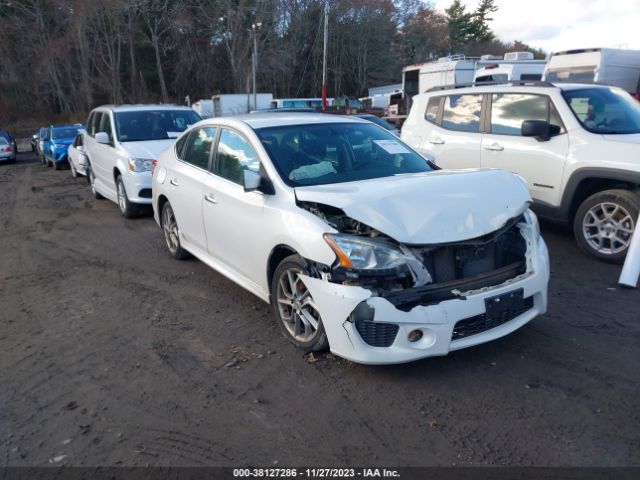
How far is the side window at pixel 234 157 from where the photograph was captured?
4715 mm

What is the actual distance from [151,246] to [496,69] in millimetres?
15638

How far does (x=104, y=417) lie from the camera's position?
336 cm

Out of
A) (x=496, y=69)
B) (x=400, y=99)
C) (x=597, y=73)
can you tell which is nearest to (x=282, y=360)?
(x=597, y=73)

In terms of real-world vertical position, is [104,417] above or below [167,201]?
below

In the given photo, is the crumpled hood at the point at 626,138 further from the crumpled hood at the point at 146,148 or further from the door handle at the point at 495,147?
the crumpled hood at the point at 146,148

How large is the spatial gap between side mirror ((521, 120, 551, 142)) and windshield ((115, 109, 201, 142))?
618 cm

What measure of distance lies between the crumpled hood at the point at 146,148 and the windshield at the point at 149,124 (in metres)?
0.22

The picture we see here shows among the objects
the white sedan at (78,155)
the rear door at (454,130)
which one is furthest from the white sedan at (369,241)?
the white sedan at (78,155)

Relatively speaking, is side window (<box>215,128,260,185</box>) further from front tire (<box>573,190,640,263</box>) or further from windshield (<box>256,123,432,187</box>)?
front tire (<box>573,190,640,263</box>)

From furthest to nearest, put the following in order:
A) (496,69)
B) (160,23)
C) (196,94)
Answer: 1. (196,94)
2. (160,23)
3. (496,69)

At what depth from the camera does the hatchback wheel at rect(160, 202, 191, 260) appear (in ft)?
20.9

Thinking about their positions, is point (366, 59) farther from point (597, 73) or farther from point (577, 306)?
point (577, 306)

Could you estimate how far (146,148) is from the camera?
29.8 feet

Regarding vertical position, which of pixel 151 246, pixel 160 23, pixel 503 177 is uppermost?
pixel 160 23
